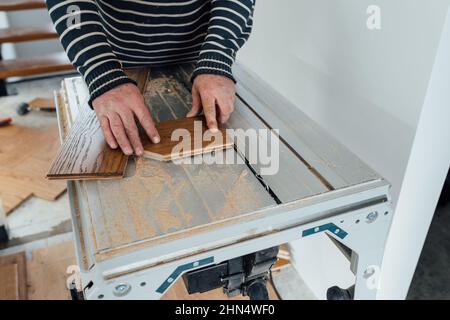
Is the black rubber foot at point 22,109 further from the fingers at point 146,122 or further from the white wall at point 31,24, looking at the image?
the fingers at point 146,122

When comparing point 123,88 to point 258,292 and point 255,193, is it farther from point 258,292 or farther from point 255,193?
point 258,292

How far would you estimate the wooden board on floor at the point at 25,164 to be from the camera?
180 cm

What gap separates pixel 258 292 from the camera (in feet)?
2.49

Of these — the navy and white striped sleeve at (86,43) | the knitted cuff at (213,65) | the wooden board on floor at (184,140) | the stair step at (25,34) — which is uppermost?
the navy and white striped sleeve at (86,43)

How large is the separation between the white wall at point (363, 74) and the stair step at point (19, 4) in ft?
5.35

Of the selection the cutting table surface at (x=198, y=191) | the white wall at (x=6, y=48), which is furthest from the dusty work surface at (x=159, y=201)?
the white wall at (x=6, y=48)

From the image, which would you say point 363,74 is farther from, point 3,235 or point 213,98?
point 3,235

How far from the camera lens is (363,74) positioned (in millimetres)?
904

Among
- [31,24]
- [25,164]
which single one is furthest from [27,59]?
[25,164]

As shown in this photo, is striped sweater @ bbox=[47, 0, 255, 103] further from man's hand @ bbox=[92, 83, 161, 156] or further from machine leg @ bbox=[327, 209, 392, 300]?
machine leg @ bbox=[327, 209, 392, 300]

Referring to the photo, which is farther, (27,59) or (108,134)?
(27,59)

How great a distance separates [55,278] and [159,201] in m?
0.98

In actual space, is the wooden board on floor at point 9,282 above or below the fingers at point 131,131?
below

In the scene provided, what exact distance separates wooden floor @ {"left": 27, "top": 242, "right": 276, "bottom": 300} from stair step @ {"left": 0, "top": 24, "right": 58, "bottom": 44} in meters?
1.41
